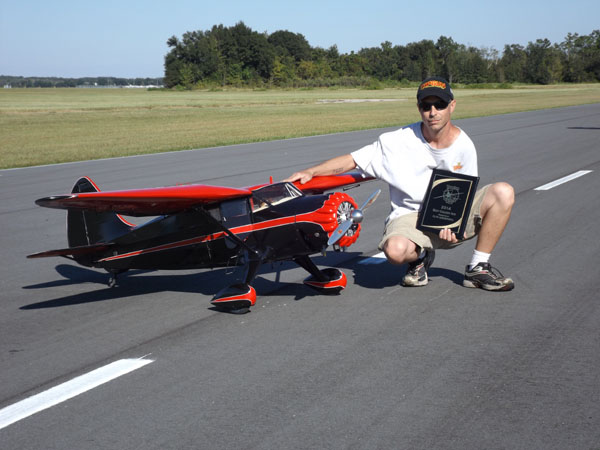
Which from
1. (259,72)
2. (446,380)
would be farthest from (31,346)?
(259,72)

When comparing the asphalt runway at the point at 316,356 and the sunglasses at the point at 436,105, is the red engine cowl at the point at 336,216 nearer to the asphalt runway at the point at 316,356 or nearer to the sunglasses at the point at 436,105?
the asphalt runway at the point at 316,356

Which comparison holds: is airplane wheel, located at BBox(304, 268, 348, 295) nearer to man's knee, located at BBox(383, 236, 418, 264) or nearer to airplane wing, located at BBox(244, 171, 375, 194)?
man's knee, located at BBox(383, 236, 418, 264)

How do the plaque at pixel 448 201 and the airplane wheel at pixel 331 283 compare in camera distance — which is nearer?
the plaque at pixel 448 201

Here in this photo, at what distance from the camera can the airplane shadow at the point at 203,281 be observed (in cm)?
582

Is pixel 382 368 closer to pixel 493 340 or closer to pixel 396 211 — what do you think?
pixel 493 340

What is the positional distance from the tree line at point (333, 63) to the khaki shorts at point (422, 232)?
367ft

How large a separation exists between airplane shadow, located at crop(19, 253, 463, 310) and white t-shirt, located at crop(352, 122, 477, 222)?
878 millimetres

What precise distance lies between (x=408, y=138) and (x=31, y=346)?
3468 millimetres

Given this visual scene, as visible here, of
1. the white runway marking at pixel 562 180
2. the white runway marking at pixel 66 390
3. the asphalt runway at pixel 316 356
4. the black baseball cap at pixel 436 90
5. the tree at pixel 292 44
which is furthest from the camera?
the tree at pixel 292 44

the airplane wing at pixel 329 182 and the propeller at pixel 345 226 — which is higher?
the airplane wing at pixel 329 182

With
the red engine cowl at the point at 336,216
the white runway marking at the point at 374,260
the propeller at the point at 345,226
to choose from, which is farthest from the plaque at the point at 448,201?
the white runway marking at the point at 374,260

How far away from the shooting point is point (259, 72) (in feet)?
422

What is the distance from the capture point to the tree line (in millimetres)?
123188

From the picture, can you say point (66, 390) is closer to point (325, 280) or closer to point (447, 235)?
point (325, 280)
